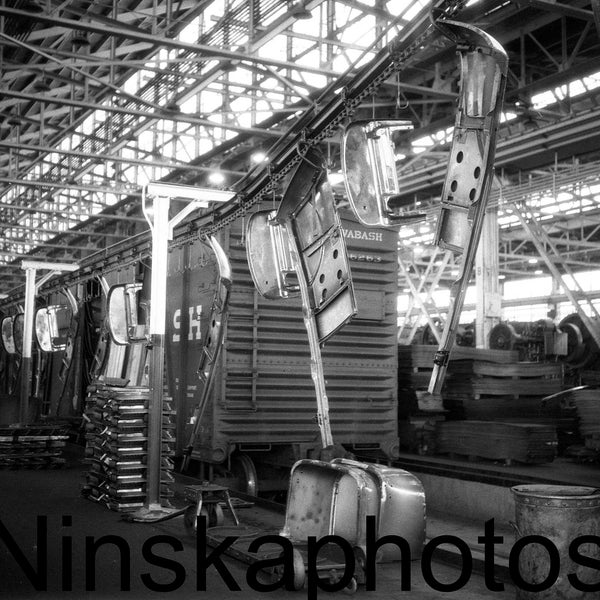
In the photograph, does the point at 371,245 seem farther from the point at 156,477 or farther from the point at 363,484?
the point at 363,484

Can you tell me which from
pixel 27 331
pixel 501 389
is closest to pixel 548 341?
pixel 501 389

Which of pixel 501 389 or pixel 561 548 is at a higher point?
pixel 501 389

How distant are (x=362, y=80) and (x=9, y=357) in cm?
1722

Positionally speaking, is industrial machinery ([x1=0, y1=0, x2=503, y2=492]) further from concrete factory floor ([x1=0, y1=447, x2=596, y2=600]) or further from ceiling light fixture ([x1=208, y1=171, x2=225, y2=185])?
ceiling light fixture ([x1=208, y1=171, x2=225, y2=185])

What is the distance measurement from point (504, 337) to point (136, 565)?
1240 centimetres

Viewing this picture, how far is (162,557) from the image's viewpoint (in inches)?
234

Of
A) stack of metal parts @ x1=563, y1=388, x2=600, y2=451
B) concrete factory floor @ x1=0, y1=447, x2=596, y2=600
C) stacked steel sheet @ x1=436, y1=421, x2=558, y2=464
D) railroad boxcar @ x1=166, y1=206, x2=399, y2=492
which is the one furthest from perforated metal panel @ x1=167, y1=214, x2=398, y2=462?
stack of metal parts @ x1=563, y1=388, x2=600, y2=451

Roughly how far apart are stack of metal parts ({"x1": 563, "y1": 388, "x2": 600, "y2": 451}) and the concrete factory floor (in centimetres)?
262

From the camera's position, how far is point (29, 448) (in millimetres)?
11805

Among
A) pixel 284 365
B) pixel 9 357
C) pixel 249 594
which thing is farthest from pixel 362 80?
pixel 9 357

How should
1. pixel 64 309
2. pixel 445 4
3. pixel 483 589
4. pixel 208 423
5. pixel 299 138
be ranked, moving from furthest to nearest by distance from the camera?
pixel 64 309 → pixel 208 423 → pixel 299 138 → pixel 483 589 → pixel 445 4

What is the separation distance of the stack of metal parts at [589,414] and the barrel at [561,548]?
17.5ft

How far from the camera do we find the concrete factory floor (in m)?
5.11

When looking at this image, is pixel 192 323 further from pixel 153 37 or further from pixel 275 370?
pixel 153 37
